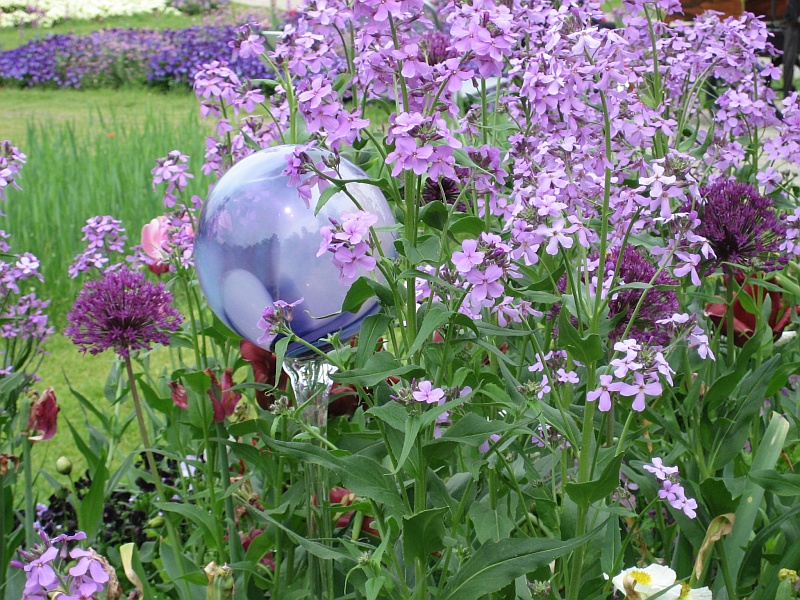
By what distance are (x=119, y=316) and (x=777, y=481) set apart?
51.7 inches

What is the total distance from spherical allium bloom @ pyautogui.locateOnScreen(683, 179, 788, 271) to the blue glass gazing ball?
0.62m

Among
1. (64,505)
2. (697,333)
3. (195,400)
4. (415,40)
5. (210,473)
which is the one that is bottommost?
(64,505)

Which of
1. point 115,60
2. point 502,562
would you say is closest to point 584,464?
point 502,562

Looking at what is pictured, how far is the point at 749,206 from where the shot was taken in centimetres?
176

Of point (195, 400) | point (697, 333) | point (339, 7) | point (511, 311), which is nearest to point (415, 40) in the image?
point (339, 7)

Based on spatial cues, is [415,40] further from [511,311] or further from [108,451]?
[108,451]

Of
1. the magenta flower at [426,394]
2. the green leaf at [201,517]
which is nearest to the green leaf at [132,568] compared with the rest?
the green leaf at [201,517]

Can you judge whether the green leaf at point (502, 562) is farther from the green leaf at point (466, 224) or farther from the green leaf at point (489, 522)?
the green leaf at point (466, 224)

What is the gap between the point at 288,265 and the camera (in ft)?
5.27

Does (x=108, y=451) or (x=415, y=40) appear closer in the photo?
(x=415, y=40)

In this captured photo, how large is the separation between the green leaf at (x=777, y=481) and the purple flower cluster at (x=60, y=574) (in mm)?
1097

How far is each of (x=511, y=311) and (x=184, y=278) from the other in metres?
0.83

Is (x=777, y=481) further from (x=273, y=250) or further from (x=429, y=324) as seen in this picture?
(x=273, y=250)

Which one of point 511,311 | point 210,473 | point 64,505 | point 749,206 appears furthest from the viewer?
point 64,505
